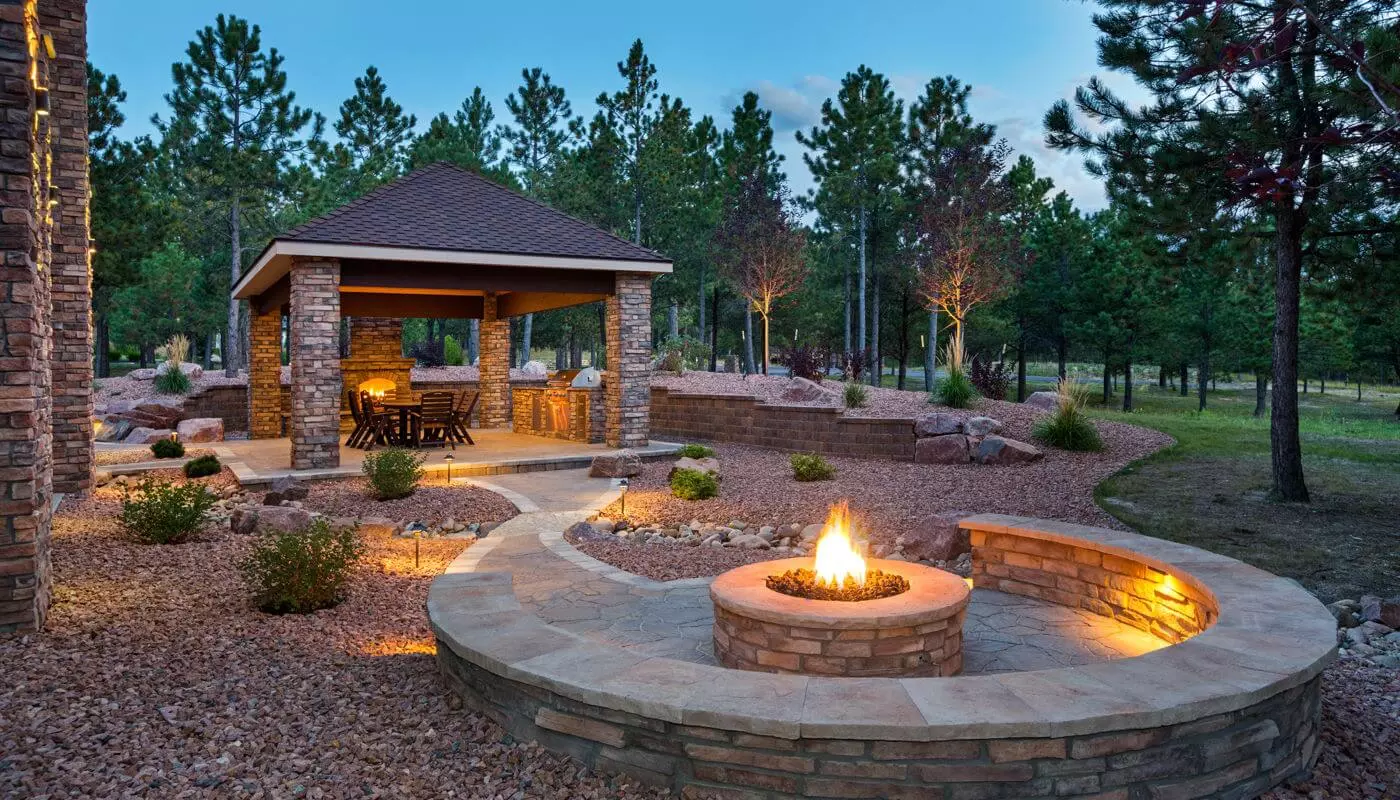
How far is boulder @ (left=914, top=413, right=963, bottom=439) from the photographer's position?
11.3 m

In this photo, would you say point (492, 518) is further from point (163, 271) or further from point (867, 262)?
point (163, 271)

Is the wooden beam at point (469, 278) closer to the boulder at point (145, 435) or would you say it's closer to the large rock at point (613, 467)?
the large rock at point (613, 467)

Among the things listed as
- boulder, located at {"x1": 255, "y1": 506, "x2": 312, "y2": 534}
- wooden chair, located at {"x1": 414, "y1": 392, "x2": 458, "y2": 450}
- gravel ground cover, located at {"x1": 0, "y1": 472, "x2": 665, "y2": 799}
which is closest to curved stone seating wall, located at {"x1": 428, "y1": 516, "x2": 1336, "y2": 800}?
gravel ground cover, located at {"x1": 0, "y1": 472, "x2": 665, "y2": 799}

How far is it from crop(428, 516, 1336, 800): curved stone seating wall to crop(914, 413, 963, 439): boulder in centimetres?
783

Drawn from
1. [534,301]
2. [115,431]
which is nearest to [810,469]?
[534,301]

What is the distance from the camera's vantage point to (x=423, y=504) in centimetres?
841

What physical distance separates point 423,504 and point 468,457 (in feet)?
9.60

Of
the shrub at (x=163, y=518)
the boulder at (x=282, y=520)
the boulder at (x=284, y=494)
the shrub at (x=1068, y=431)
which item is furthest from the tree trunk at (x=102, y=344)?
the shrub at (x=1068, y=431)

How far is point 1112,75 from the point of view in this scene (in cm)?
806

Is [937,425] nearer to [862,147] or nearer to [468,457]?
[468,457]

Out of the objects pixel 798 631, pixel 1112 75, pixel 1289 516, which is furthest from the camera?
pixel 1112 75

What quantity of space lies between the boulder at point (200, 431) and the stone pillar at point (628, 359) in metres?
7.27

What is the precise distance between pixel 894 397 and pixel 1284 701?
1158cm

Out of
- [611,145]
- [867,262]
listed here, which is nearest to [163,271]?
[611,145]
